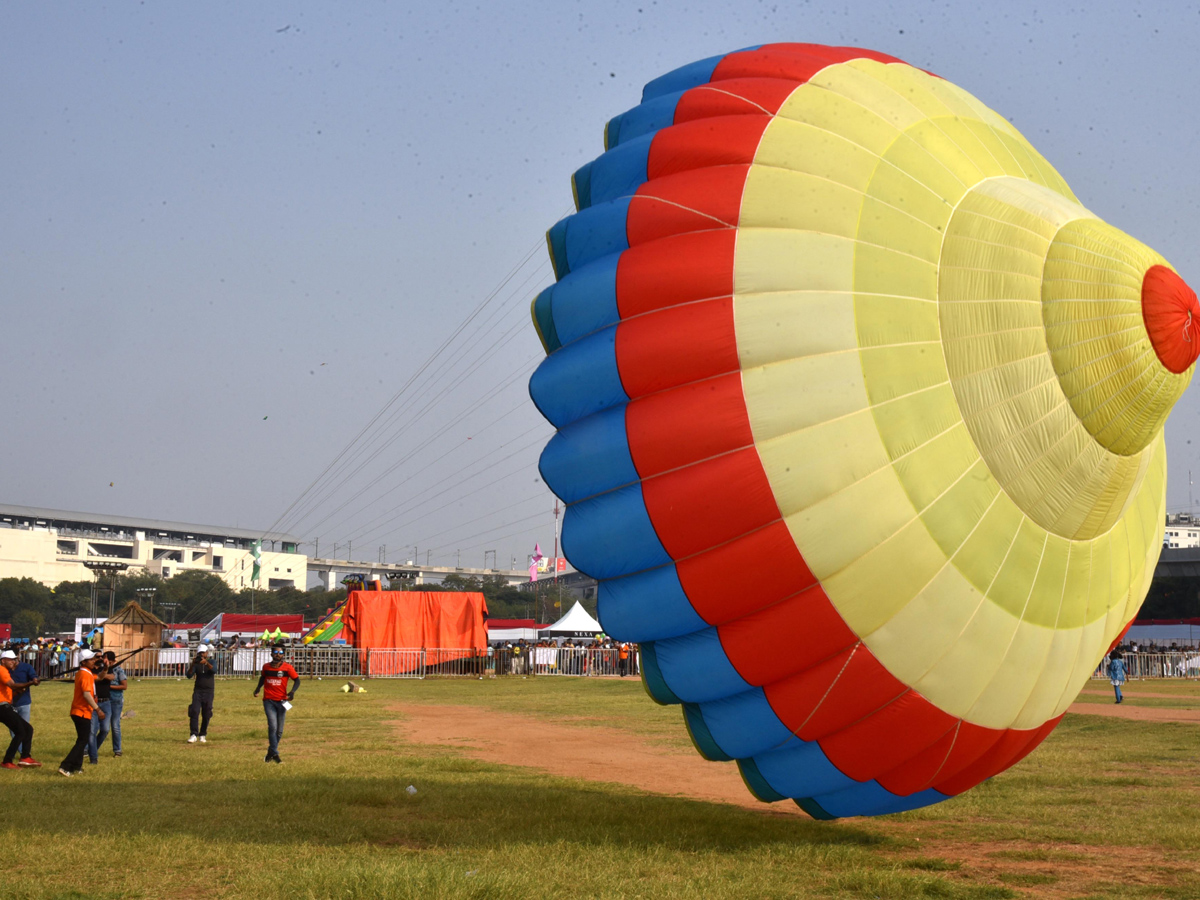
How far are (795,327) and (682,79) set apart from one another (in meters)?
3.16

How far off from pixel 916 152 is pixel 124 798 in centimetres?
1071

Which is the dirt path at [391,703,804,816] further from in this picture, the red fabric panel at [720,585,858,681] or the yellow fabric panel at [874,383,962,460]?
the yellow fabric panel at [874,383,962,460]

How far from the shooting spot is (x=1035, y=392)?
8008 millimetres

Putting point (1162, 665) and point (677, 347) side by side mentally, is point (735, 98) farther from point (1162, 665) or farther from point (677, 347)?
point (1162, 665)

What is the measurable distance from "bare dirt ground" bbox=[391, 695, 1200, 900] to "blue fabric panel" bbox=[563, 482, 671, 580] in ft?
12.2

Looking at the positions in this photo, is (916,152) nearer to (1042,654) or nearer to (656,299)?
(656,299)

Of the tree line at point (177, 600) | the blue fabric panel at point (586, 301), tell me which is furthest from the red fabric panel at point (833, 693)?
the tree line at point (177, 600)

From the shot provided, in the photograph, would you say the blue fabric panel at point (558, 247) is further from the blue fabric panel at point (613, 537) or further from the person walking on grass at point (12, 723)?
the person walking on grass at point (12, 723)

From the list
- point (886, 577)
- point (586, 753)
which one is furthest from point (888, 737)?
point (586, 753)

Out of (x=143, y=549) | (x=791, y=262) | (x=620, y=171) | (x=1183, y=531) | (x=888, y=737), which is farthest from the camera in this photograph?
(x=1183, y=531)

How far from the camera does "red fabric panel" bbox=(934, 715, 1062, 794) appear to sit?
8.82 m

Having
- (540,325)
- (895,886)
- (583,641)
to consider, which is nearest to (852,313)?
(540,325)

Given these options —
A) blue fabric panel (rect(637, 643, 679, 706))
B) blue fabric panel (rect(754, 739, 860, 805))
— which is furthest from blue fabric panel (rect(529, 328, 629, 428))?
blue fabric panel (rect(754, 739, 860, 805))

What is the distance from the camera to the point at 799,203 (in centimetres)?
832
